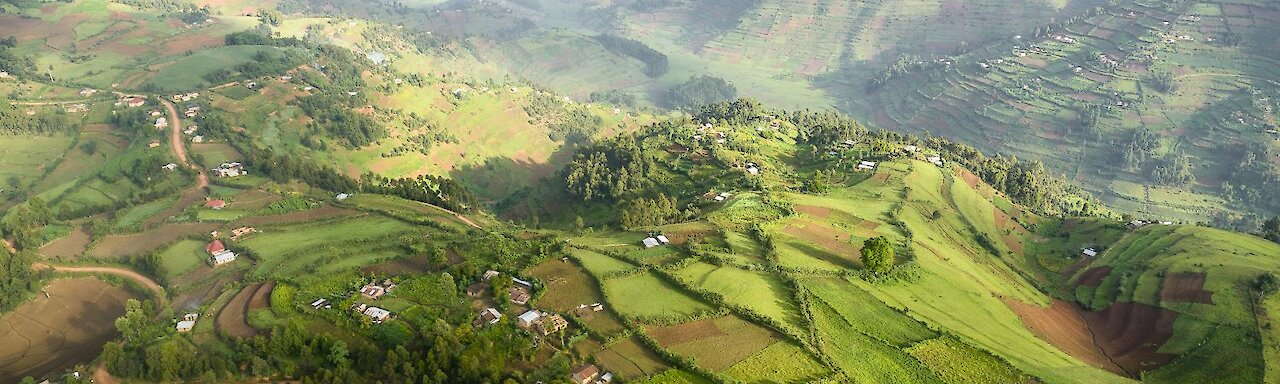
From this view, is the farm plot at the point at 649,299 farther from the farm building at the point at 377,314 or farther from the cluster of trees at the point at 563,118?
the cluster of trees at the point at 563,118

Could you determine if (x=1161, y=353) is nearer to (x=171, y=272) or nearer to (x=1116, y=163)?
(x=171, y=272)

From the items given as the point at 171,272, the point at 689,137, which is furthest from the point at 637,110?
the point at 171,272

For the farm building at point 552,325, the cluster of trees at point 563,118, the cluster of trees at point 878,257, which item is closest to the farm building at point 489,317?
the farm building at point 552,325

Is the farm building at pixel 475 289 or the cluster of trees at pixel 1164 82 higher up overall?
the farm building at pixel 475 289

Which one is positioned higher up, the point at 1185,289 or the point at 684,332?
the point at 684,332

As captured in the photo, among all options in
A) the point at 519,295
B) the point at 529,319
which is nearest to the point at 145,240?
the point at 519,295

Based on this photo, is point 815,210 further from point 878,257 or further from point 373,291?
point 373,291
